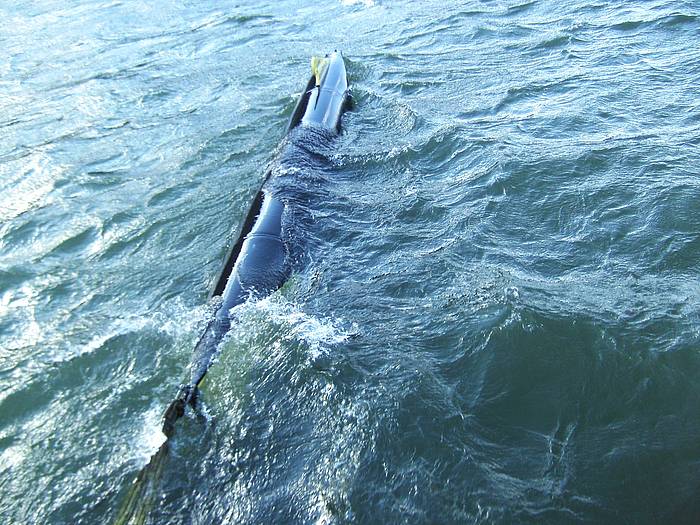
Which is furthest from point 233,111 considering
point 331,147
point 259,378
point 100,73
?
point 259,378

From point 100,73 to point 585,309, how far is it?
12.2 metres

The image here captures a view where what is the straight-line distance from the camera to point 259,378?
5254mm

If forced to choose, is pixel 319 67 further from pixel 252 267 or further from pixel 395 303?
pixel 395 303

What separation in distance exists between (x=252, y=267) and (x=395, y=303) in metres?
1.46

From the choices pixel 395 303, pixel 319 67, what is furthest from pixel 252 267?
pixel 319 67

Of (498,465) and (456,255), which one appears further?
(456,255)

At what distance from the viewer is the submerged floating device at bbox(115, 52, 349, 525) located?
4.45 metres

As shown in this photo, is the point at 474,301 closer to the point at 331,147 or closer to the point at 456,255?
the point at 456,255

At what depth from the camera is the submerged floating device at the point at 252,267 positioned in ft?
14.6

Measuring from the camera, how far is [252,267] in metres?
6.31

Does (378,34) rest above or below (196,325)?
below

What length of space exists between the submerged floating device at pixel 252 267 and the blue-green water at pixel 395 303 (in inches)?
5.4

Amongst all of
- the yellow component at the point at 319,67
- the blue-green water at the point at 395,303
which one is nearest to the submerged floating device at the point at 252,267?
the blue-green water at the point at 395,303

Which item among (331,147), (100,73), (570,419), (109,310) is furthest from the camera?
(100,73)
